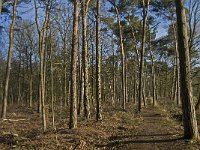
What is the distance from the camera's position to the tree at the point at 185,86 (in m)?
12.5

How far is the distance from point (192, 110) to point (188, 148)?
1738 millimetres

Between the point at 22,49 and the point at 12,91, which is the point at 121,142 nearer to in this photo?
the point at 22,49

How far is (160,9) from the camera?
1593 inches

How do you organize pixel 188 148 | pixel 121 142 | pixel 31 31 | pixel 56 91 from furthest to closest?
pixel 56 91 < pixel 31 31 < pixel 121 142 < pixel 188 148

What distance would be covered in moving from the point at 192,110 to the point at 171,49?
3864 cm

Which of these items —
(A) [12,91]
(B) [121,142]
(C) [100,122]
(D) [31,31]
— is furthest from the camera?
(A) [12,91]

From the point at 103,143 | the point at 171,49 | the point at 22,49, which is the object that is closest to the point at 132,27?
the point at 171,49

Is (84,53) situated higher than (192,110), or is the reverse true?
(84,53)

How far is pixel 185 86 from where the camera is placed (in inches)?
497

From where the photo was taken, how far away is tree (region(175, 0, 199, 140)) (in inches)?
491

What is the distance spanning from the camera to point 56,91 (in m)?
56.5

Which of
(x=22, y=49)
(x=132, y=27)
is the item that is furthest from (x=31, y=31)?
(x=132, y=27)

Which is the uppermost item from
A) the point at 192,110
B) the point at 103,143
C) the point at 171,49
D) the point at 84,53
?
the point at 171,49

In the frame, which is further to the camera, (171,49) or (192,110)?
(171,49)
